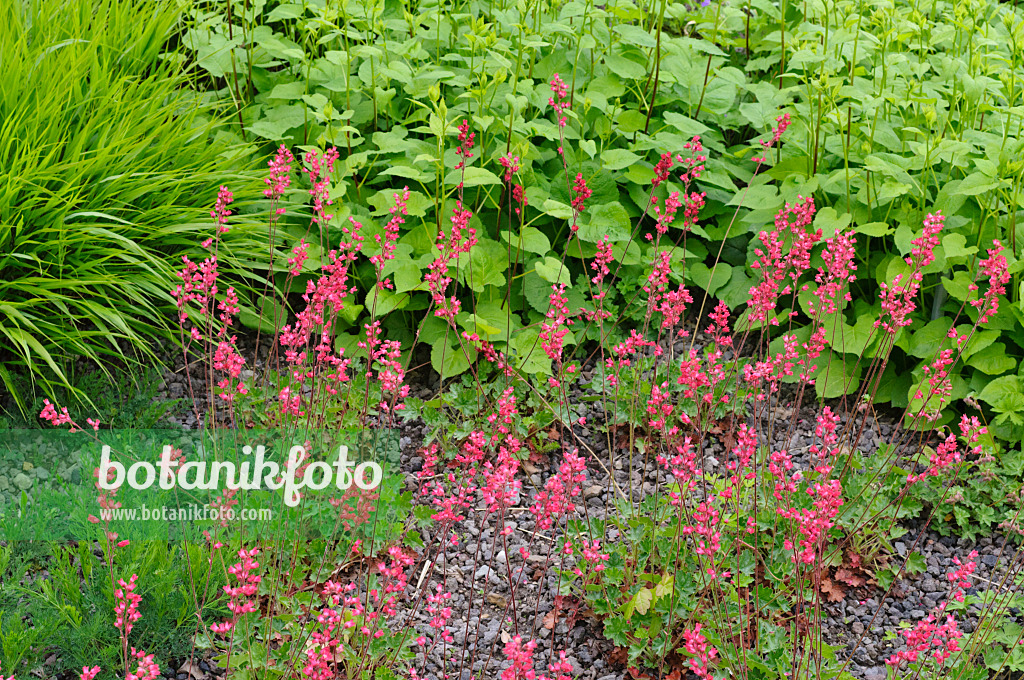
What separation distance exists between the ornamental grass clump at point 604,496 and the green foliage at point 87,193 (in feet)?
0.79

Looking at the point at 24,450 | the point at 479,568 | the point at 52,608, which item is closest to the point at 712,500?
the point at 479,568

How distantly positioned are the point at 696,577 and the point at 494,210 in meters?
1.84

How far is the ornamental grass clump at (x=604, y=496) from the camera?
2.37m

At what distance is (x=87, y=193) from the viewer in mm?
3408

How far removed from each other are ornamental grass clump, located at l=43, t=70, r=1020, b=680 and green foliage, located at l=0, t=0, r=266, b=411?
0.24m

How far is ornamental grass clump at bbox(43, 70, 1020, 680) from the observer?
2373 mm

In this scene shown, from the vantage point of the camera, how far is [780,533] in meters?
2.91

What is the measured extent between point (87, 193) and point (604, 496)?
2.14 m

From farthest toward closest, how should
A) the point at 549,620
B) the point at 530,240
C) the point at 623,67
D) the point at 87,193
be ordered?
the point at 623,67, the point at 530,240, the point at 87,193, the point at 549,620

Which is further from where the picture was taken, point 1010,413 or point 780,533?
point 1010,413

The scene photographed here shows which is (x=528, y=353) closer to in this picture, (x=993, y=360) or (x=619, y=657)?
(x=619, y=657)

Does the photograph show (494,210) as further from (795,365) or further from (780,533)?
(780,533)

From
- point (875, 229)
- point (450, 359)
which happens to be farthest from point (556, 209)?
point (875, 229)

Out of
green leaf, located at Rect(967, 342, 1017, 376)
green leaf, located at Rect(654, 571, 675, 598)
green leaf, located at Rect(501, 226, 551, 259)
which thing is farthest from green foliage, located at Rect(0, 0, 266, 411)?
green leaf, located at Rect(967, 342, 1017, 376)
